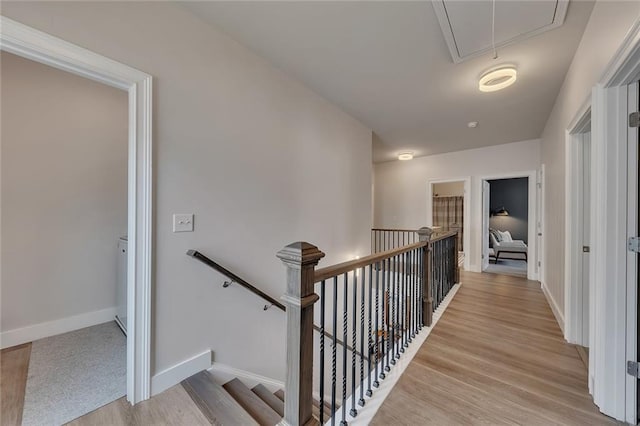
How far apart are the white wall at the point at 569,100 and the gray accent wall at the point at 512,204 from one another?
542cm

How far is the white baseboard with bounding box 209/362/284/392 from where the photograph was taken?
1904 millimetres

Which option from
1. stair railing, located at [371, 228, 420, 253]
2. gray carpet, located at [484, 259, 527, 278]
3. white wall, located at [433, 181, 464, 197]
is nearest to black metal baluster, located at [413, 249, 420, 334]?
stair railing, located at [371, 228, 420, 253]

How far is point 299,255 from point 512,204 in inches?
392

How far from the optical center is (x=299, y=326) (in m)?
1.00

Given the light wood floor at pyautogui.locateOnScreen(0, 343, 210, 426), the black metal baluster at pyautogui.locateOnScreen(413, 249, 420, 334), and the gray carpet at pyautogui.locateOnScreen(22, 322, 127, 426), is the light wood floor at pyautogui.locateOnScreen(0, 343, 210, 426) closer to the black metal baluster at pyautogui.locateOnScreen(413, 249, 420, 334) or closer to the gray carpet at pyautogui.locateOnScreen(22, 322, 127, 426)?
the gray carpet at pyautogui.locateOnScreen(22, 322, 127, 426)

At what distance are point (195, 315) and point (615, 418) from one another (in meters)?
2.67

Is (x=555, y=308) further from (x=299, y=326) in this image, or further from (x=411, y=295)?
(x=299, y=326)

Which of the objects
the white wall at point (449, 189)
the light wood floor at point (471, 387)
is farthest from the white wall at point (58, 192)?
the white wall at point (449, 189)

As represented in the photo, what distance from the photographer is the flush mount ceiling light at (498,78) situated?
7.36 ft

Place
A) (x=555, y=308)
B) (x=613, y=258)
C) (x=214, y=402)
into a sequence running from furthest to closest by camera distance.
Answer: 1. (x=555, y=308)
2. (x=214, y=402)
3. (x=613, y=258)

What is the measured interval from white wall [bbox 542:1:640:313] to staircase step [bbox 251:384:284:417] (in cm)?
295

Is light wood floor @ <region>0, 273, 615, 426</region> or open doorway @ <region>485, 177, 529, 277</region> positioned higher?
open doorway @ <region>485, 177, 529, 277</region>

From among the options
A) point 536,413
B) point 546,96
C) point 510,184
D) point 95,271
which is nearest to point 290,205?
point 95,271

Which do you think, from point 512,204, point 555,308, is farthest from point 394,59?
point 512,204
